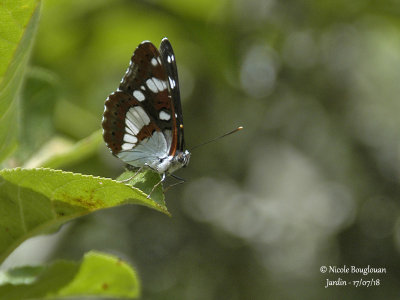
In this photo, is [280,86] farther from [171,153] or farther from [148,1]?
[171,153]

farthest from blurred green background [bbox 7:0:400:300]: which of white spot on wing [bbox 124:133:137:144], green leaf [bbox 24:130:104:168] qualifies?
white spot on wing [bbox 124:133:137:144]

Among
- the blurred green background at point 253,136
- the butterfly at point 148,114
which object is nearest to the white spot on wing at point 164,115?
the butterfly at point 148,114

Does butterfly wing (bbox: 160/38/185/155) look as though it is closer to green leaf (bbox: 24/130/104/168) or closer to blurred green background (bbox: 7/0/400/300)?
green leaf (bbox: 24/130/104/168)

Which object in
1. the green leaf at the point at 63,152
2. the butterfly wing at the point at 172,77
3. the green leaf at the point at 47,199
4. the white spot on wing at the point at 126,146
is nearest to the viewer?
the green leaf at the point at 47,199

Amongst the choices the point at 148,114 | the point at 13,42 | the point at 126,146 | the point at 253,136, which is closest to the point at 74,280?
the point at 13,42

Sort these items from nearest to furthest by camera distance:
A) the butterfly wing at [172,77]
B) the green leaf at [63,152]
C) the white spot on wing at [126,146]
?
the green leaf at [63,152], the butterfly wing at [172,77], the white spot on wing at [126,146]

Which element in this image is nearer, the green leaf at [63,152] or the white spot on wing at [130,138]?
the green leaf at [63,152]

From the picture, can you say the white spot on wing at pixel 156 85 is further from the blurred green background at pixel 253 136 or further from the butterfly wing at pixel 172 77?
the blurred green background at pixel 253 136
